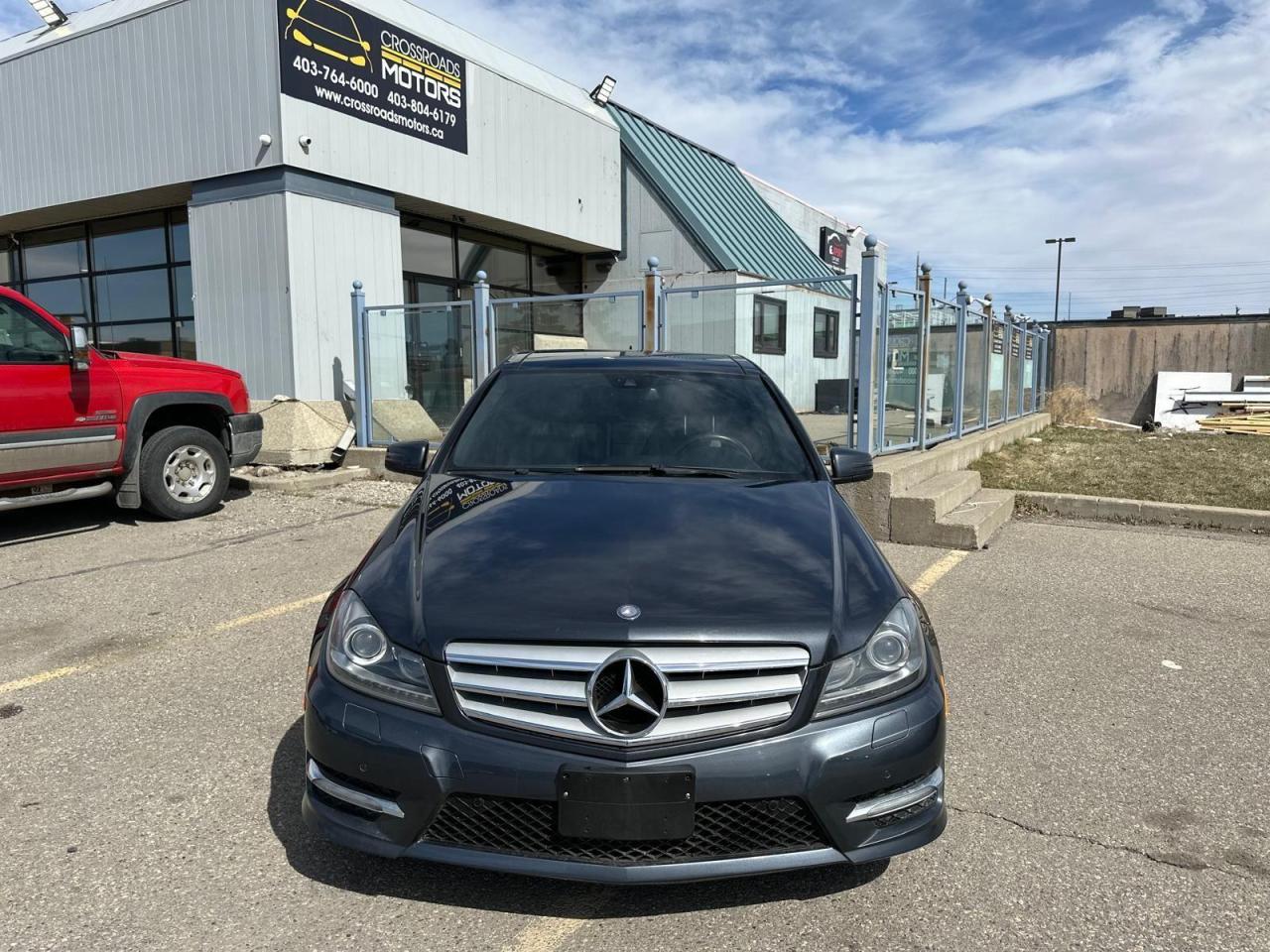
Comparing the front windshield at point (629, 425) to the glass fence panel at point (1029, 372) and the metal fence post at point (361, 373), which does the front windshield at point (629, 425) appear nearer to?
the metal fence post at point (361, 373)

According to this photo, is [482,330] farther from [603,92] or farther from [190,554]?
[603,92]

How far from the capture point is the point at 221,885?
2465mm

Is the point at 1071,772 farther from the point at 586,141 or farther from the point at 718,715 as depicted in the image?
the point at 586,141

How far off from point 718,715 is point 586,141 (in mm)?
15541

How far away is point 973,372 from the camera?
41.0ft

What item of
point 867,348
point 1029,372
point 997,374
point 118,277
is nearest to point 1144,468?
point 997,374

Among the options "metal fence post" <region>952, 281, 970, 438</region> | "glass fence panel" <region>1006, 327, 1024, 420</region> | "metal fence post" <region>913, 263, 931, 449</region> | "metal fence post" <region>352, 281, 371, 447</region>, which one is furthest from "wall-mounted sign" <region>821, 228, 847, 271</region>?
"metal fence post" <region>352, 281, 371, 447</region>

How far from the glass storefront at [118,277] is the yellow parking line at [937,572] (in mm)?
11412

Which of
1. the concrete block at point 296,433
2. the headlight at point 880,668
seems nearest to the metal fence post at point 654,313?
the concrete block at point 296,433

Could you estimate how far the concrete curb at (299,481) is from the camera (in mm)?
9836

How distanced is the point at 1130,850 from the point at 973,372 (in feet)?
35.2

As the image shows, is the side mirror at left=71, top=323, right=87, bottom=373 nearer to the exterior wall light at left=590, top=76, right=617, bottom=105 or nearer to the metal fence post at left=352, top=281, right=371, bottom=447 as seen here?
the metal fence post at left=352, top=281, right=371, bottom=447

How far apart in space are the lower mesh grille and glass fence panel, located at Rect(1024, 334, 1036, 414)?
55.6ft

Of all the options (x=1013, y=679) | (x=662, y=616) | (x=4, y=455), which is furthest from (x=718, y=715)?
(x=4, y=455)
